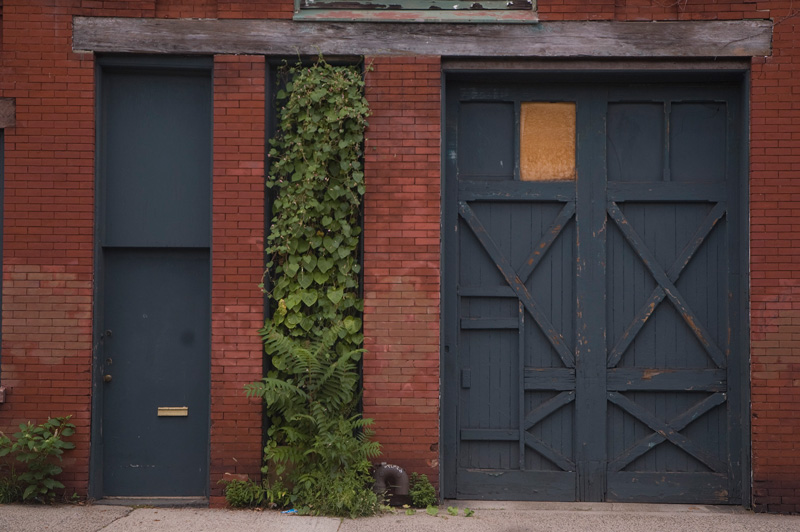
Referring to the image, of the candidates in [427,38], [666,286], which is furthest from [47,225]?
[666,286]

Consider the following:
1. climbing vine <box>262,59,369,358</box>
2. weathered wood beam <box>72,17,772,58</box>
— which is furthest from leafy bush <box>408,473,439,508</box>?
weathered wood beam <box>72,17,772,58</box>

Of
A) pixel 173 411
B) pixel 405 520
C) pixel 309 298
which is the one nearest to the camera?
pixel 405 520

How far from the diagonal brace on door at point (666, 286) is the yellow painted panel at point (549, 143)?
0.58 meters

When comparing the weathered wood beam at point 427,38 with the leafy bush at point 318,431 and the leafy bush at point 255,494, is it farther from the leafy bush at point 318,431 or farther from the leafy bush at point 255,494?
the leafy bush at point 255,494

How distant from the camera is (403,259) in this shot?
6.84 metres

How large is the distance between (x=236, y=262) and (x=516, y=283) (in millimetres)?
2569

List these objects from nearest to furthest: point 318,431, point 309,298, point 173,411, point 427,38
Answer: point 318,431 → point 309,298 → point 427,38 → point 173,411

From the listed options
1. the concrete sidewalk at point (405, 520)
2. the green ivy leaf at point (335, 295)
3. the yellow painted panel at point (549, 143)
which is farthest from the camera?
the yellow painted panel at point (549, 143)

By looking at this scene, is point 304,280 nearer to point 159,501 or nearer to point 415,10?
point 159,501

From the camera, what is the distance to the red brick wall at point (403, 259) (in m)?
6.79

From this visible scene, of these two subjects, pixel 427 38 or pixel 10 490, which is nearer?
pixel 10 490

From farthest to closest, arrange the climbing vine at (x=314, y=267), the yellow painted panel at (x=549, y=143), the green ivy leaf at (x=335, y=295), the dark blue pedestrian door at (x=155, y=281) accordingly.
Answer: the yellow painted panel at (x=549, y=143)
the dark blue pedestrian door at (x=155, y=281)
the green ivy leaf at (x=335, y=295)
the climbing vine at (x=314, y=267)

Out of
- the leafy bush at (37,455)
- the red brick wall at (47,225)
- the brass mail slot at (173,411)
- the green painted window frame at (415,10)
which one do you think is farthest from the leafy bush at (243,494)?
the green painted window frame at (415,10)

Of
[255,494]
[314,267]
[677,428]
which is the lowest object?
[255,494]
